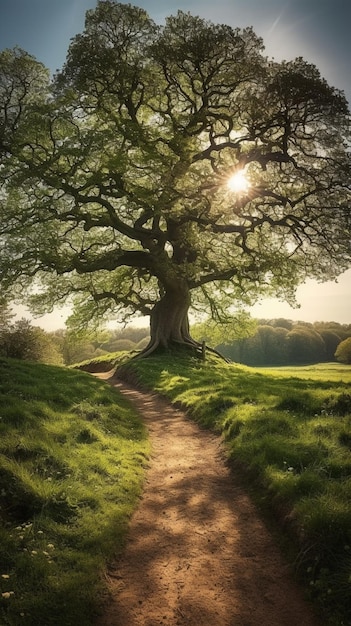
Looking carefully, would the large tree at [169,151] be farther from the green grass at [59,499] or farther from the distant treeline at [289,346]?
the distant treeline at [289,346]

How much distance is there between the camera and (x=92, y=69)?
23.7 metres

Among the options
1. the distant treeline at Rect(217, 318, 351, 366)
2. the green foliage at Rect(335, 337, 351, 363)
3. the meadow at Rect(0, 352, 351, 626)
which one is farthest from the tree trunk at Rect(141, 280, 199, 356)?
the distant treeline at Rect(217, 318, 351, 366)

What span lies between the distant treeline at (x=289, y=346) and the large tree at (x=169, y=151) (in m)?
63.5

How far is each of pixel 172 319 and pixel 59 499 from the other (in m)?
25.3

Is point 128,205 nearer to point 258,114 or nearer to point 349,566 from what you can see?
point 258,114

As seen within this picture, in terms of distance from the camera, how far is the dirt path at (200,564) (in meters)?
5.31

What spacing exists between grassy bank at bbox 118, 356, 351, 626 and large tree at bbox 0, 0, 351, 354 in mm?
14254

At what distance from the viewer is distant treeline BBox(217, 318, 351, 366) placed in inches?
3612

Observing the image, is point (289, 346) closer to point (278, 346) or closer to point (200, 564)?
point (278, 346)

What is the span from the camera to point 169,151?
25.4 m

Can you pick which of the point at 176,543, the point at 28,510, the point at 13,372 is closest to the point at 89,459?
the point at 28,510

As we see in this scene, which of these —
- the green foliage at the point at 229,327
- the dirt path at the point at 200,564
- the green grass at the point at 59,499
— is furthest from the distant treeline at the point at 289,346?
the dirt path at the point at 200,564

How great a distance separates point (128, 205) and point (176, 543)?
2266cm

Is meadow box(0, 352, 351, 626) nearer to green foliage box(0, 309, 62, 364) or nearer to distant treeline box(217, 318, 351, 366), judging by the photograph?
green foliage box(0, 309, 62, 364)
